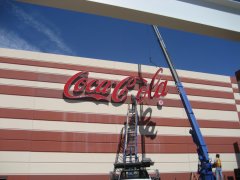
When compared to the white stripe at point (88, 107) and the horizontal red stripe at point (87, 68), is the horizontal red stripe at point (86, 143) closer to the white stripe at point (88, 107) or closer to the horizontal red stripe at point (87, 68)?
the white stripe at point (88, 107)

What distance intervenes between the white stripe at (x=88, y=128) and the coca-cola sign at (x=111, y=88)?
2227mm

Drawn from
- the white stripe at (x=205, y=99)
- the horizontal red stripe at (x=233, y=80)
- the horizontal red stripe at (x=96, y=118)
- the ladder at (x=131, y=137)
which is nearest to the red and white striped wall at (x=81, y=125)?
the horizontal red stripe at (x=96, y=118)

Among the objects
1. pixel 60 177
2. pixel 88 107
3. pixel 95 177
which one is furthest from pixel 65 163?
pixel 88 107

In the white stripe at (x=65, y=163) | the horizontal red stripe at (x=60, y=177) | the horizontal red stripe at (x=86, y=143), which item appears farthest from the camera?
the horizontal red stripe at (x=86, y=143)

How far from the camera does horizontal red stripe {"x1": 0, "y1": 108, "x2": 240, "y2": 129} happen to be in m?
19.8

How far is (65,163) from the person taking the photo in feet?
65.3

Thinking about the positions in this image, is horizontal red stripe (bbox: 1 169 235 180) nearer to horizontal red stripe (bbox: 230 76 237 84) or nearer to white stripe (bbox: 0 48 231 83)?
white stripe (bbox: 0 48 231 83)

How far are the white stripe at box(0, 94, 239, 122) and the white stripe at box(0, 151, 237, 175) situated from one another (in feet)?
11.1

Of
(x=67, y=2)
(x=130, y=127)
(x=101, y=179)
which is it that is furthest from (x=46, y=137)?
(x=67, y=2)

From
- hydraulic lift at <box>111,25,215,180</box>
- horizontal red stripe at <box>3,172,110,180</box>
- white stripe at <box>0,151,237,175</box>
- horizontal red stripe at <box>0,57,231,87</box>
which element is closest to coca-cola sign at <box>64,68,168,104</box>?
horizontal red stripe at <box>0,57,231,87</box>

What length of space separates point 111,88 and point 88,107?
2.73m

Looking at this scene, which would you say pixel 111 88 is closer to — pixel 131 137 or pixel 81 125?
pixel 81 125

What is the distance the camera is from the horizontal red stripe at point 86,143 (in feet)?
63.1

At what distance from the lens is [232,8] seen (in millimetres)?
5766
